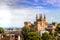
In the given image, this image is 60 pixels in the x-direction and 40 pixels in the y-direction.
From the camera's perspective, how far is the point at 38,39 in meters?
18.6

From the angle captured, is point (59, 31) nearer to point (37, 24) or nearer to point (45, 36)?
point (37, 24)

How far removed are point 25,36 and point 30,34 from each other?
54 cm

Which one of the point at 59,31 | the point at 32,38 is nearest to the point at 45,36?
the point at 32,38

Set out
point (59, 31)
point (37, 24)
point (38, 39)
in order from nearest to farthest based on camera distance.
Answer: point (38, 39)
point (59, 31)
point (37, 24)

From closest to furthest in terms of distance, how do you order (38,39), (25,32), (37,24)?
(38,39) < (25,32) < (37,24)

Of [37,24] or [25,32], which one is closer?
[25,32]

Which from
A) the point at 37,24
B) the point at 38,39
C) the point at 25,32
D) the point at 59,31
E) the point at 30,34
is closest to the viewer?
the point at 38,39

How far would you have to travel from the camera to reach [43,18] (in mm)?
31406

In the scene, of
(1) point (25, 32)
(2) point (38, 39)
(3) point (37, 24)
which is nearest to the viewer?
(2) point (38, 39)

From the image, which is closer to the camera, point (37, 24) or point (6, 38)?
point (6, 38)

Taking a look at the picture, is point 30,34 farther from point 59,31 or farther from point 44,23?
point 44,23

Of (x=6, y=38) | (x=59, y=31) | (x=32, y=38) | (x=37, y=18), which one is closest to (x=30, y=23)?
(x=37, y=18)

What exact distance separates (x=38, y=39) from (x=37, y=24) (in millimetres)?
12016

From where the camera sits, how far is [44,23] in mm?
31688
